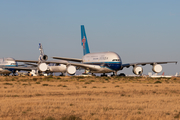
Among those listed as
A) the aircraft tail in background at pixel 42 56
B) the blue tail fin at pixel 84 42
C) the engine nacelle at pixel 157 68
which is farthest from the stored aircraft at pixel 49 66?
the engine nacelle at pixel 157 68

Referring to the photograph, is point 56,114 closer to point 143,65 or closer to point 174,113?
point 174,113

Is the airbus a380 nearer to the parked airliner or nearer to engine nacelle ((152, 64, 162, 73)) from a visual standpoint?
engine nacelle ((152, 64, 162, 73))

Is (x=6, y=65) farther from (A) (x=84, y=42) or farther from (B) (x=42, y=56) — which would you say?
(A) (x=84, y=42)

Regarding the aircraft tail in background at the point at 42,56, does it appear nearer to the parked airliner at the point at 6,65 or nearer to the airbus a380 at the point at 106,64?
the parked airliner at the point at 6,65

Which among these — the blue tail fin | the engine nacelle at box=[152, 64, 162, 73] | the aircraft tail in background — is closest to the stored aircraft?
the aircraft tail in background

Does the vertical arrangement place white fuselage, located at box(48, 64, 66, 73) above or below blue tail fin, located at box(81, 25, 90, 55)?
below

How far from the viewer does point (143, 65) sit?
2731 inches

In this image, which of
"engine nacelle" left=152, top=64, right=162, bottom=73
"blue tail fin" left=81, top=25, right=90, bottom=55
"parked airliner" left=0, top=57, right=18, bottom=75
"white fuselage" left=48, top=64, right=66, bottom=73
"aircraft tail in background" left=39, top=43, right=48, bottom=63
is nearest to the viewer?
"engine nacelle" left=152, top=64, right=162, bottom=73

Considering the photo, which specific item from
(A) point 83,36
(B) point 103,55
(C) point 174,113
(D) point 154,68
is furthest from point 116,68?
(C) point 174,113

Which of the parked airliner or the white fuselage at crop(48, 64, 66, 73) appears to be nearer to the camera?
the white fuselage at crop(48, 64, 66, 73)

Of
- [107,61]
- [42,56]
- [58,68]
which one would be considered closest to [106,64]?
[107,61]

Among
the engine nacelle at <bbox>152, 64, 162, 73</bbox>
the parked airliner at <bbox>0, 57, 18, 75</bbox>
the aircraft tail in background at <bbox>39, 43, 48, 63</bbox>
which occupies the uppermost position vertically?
the aircraft tail in background at <bbox>39, 43, 48, 63</bbox>

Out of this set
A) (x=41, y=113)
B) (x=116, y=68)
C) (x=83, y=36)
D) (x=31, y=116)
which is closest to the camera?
(x=31, y=116)

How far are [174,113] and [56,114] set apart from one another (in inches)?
220
